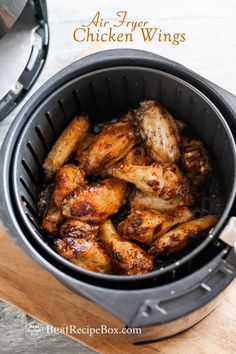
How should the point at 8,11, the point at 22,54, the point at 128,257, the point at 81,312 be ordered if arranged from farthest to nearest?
the point at 22,54 → the point at 8,11 → the point at 81,312 → the point at 128,257

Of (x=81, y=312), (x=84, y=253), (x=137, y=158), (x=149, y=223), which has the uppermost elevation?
(x=137, y=158)

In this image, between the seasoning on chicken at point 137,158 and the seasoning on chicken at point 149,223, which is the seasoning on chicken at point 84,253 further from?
the seasoning on chicken at point 137,158

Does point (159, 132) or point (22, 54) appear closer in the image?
point (159, 132)

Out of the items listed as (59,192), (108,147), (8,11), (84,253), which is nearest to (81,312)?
(84,253)

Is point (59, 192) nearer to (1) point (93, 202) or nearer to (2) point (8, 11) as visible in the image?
(1) point (93, 202)

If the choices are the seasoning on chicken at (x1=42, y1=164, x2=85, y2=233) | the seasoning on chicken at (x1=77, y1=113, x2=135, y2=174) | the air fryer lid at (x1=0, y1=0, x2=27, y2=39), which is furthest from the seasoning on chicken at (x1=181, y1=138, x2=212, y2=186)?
the air fryer lid at (x1=0, y1=0, x2=27, y2=39)

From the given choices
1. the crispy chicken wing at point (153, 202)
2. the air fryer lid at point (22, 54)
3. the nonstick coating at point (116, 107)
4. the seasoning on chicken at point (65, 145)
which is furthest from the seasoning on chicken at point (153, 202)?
the air fryer lid at point (22, 54)
